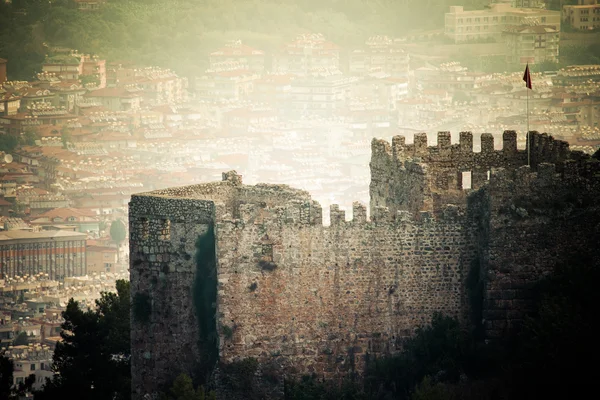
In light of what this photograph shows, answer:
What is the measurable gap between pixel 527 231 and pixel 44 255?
417ft

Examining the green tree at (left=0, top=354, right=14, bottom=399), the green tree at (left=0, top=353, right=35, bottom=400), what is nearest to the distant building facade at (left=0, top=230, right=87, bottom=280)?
the green tree at (left=0, top=353, right=35, bottom=400)

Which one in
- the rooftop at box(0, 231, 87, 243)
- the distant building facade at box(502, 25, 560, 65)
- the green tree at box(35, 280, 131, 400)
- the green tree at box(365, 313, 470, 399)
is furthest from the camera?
the distant building facade at box(502, 25, 560, 65)

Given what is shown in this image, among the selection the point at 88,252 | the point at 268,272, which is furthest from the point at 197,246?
the point at 88,252

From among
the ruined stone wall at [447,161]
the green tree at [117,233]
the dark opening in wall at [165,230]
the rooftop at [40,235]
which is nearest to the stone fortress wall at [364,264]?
the dark opening in wall at [165,230]

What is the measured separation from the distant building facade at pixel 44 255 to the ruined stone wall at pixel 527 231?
404 ft

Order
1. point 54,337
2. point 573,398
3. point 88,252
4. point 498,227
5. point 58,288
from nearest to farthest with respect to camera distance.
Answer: point 573,398 < point 498,227 < point 54,337 < point 58,288 < point 88,252

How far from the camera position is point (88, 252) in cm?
16650

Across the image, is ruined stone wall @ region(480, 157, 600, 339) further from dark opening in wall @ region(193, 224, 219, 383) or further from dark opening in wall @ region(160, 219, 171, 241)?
dark opening in wall @ region(160, 219, 171, 241)

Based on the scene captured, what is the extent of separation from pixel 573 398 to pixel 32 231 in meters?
135

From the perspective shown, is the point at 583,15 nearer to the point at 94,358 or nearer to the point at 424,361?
the point at 94,358

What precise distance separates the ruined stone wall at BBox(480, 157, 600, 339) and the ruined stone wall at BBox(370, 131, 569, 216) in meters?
2.89

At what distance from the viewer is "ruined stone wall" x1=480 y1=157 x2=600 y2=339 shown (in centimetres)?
4197

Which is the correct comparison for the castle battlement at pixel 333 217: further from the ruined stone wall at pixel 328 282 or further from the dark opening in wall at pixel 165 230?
the dark opening in wall at pixel 165 230

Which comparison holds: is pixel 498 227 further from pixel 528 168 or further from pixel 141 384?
pixel 141 384
